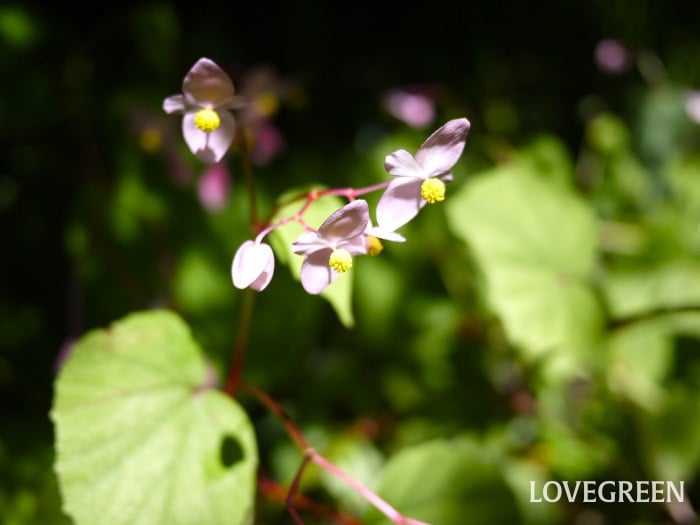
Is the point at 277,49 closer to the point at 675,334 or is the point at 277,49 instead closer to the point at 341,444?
the point at 341,444

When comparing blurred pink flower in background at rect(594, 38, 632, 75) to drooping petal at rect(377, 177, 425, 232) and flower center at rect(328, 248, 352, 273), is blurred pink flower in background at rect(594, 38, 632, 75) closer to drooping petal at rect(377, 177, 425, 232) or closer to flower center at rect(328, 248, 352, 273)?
drooping petal at rect(377, 177, 425, 232)

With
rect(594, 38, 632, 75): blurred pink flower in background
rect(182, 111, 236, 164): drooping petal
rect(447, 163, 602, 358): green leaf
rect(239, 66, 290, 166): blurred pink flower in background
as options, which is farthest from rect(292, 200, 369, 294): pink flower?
rect(594, 38, 632, 75): blurred pink flower in background

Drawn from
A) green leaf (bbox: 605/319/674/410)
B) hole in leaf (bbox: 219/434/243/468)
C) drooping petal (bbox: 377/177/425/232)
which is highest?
drooping petal (bbox: 377/177/425/232)

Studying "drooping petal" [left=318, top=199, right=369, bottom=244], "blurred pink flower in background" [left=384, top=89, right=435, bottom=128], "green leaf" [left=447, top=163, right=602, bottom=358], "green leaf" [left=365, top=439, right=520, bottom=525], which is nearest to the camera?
"drooping petal" [left=318, top=199, right=369, bottom=244]

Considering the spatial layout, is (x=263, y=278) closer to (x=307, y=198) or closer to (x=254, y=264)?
(x=254, y=264)

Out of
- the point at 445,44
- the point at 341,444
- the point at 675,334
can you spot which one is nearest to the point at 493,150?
the point at 445,44

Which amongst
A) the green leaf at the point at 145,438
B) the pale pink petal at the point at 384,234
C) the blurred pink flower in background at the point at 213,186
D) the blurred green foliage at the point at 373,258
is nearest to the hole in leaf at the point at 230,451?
the green leaf at the point at 145,438

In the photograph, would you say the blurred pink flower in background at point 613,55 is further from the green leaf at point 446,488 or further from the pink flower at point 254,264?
the pink flower at point 254,264
